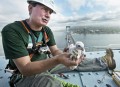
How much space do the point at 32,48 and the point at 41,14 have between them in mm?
292

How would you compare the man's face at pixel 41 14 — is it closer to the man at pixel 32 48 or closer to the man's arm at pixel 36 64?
the man at pixel 32 48

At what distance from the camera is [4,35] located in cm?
152

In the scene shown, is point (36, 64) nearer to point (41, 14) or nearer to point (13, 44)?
point (13, 44)

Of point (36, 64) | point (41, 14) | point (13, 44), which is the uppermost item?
point (41, 14)

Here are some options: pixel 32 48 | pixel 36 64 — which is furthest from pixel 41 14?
pixel 36 64

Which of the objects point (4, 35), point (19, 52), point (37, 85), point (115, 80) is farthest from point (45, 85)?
point (115, 80)

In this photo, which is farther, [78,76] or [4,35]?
[78,76]

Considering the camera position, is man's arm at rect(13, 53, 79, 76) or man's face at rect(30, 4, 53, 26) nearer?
man's arm at rect(13, 53, 79, 76)

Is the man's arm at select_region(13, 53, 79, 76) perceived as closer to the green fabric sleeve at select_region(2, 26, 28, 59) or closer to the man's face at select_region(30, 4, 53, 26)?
the green fabric sleeve at select_region(2, 26, 28, 59)

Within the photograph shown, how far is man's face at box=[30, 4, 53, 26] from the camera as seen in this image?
5.15ft

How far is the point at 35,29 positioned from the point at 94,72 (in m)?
1.28

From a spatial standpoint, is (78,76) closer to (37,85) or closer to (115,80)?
(115,80)

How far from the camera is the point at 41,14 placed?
1562mm

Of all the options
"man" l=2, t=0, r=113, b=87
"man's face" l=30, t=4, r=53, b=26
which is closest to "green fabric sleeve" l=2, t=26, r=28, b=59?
"man" l=2, t=0, r=113, b=87
